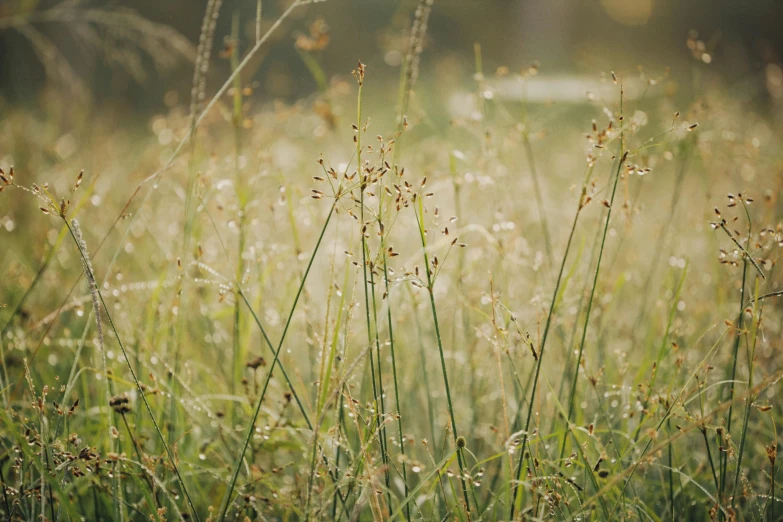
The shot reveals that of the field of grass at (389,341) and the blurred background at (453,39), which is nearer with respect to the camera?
the field of grass at (389,341)

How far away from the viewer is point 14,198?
9.67 ft

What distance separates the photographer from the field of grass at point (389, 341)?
3.17 feet

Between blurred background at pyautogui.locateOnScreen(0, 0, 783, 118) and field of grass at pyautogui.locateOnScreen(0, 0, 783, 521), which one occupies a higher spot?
blurred background at pyautogui.locateOnScreen(0, 0, 783, 118)

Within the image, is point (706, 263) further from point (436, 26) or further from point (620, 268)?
point (436, 26)

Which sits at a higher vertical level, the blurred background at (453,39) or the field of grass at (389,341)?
the blurred background at (453,39)

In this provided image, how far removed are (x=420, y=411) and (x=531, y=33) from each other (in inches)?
454

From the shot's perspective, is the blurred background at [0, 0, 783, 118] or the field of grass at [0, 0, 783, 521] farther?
the blurred background at [0, 0, 783, 118]

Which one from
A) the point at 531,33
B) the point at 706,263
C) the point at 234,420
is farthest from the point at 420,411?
the point at 531,33

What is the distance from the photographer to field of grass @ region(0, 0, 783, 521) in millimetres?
966

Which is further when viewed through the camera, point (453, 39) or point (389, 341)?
point (453, 39)

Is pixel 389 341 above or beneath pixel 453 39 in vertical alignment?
beneath

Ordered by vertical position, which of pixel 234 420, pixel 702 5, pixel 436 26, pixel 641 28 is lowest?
pixel 234 420

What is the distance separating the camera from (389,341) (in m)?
1.45

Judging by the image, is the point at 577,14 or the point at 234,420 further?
the point at 577,14
